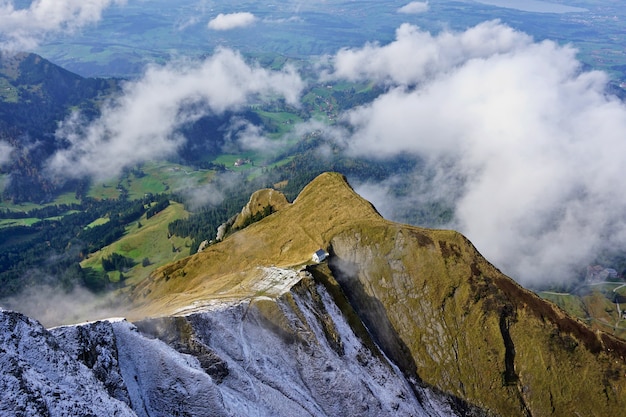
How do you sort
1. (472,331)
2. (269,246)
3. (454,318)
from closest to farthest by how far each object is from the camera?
(472,331)
(454,318)
(269,246)

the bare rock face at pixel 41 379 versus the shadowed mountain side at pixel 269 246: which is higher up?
the bare rock face at pixel 41 379

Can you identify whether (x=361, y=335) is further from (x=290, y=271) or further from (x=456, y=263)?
(x=456, y=263)

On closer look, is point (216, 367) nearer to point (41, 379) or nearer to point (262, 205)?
point (41, 379)

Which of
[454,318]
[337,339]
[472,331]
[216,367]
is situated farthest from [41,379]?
[472,331]

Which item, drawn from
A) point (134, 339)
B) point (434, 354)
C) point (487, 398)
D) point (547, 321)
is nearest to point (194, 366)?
point (134, 339)

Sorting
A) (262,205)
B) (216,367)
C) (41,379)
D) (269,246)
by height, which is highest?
(41,379)

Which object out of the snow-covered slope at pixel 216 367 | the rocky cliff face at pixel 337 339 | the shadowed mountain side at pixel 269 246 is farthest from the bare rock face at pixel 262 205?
the snow-covered slope at pixel 216 367

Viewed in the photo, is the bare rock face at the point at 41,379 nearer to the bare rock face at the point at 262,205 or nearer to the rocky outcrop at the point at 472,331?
the rocky outcrop at the point at 472,331
